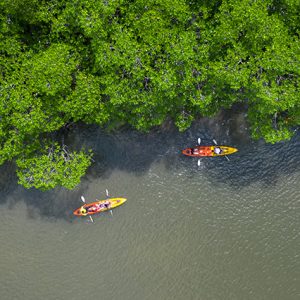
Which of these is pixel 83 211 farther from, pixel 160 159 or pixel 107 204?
pixel 160 159

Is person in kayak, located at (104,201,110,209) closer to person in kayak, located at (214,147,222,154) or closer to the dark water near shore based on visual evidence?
the dark water near shore

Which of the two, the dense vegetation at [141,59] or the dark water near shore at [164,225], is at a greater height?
the dense vegetation at [141,59]

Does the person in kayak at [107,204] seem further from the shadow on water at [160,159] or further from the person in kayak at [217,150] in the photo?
the person in kayak at [217,150]

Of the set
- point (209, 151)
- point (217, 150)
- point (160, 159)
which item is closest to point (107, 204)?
point (160, 159)

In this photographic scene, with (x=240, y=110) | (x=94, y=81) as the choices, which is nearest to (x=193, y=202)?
(x=240, y=110)

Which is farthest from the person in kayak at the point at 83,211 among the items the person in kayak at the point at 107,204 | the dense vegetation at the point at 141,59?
the dense vegetation at the point at 141,59
